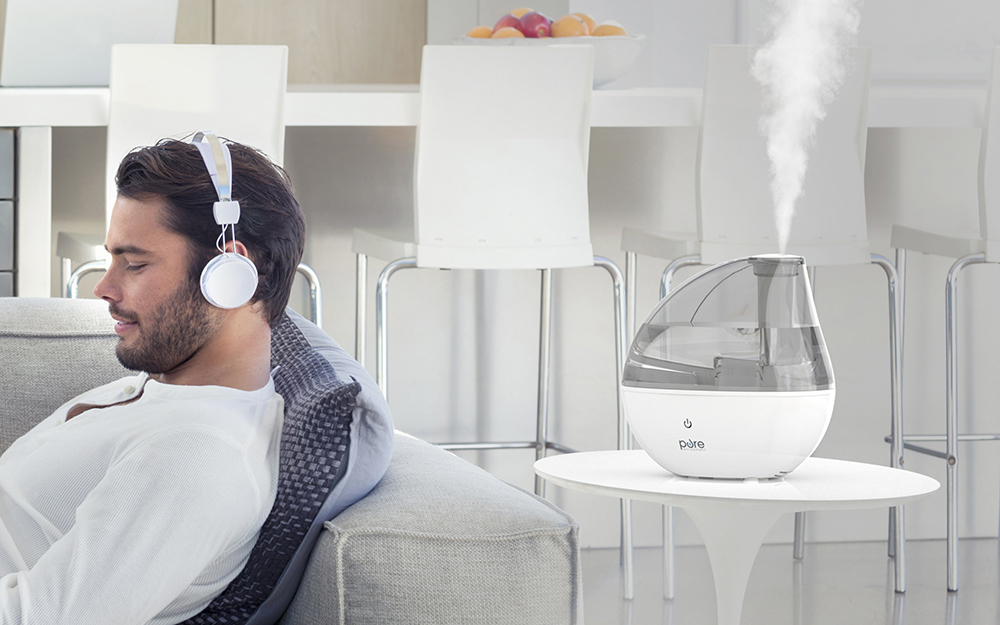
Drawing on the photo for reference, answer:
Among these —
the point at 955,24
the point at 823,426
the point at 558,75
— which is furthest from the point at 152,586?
the point at 955,24

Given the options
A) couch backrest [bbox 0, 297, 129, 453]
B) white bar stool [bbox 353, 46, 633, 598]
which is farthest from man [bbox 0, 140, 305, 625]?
white bar stool [bbox 353, 46, 633, 598]

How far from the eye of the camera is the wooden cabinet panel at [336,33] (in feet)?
14.7

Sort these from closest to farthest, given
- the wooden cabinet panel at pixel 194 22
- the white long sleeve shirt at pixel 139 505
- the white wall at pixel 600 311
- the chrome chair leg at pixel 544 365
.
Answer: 1. the white long sleeve shirt at pixel 139 505
2. the chrome chair leg at pixel 544 365
3. the white wall at pixel 600 311
4. the wooden cabinet panel at pixel 194 22

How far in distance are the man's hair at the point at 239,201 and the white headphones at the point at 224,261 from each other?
18mm

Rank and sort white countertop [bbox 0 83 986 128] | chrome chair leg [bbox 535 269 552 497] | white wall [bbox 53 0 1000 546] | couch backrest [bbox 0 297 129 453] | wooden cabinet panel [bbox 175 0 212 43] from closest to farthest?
couch backrest [bbox 0 297 129 453], white countertop [bbox 0 83 986 128], chrome chair leg [bbox 535 269 552 497], white wall [bbox 53 0 1000 546], wooden cabinet panel [bbox 175 0 212 43]

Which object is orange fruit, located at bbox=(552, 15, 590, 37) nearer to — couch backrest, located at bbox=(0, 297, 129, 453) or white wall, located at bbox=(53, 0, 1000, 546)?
white wall, located at bbox=(53, 0, 1000, 546)

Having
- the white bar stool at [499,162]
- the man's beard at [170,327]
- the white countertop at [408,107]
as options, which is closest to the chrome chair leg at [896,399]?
the white countertop at [408,107]

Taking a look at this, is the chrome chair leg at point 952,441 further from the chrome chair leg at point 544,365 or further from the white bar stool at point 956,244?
the chrome chair leg at point 544,365

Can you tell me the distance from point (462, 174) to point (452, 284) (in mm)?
555

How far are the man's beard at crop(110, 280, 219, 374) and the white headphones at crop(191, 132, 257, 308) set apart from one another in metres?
0.02

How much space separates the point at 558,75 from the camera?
2.06 m

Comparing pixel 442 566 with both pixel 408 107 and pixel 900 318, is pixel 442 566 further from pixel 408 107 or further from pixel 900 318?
pixel 900 318

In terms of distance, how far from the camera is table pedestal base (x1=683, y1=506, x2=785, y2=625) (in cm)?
93

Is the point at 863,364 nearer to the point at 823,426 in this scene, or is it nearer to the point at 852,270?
the point at 852,270
